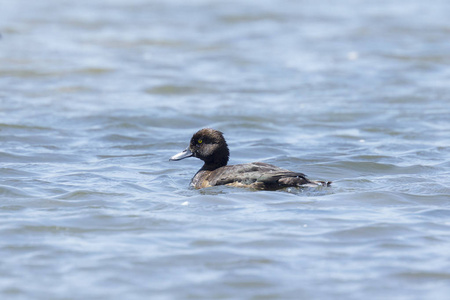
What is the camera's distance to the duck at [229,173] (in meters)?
8.89

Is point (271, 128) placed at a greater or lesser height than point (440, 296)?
greater

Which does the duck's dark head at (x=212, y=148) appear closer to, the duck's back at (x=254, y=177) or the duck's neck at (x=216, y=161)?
the duck's neck at (x=216, y=161)

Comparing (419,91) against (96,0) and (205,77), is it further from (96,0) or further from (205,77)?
(96,0)

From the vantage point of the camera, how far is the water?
253 inches

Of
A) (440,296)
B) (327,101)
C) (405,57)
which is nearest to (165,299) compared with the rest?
(440,296)

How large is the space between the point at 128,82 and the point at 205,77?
6.20 feet

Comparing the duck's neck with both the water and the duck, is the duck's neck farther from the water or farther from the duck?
the water

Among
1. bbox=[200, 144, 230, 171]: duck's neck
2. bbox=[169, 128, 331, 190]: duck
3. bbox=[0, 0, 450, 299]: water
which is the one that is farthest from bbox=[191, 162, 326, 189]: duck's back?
bbox=[200, 144, 230, 171]: duck's neck

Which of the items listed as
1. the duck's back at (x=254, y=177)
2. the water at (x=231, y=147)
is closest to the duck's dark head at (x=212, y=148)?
the duck's back at (x=254, y=177)

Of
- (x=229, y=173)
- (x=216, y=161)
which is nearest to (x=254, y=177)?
(x=229, y=173)

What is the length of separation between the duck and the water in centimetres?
15

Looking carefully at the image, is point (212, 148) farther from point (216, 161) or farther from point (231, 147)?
point (231, 147)

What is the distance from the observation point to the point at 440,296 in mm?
5957

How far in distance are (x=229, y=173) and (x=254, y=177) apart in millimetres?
446
